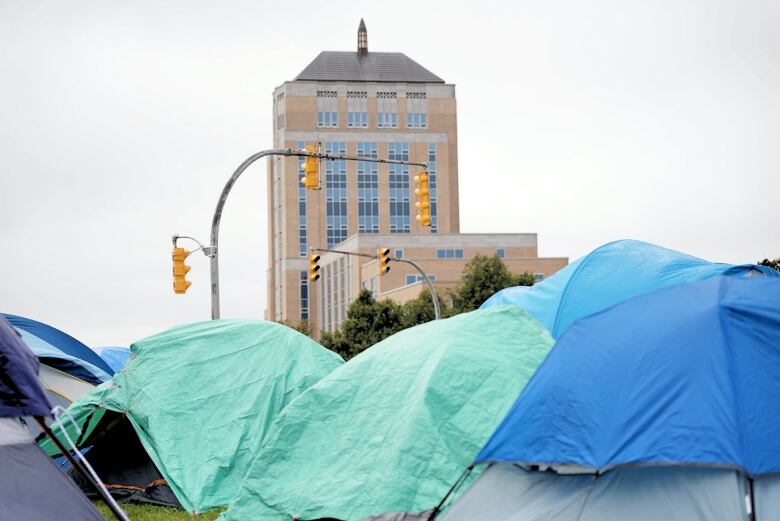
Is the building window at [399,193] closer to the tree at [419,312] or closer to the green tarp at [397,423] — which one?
the tree at [419,312]

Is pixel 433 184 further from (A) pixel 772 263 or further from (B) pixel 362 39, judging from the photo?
(A) pixel 772 263

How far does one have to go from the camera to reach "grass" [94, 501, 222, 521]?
11.8 m

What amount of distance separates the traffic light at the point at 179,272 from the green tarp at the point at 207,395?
8225 mm

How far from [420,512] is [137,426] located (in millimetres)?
4988

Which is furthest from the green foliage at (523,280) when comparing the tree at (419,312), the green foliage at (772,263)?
the green foliage at (772,263)

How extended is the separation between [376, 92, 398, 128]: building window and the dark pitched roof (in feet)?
8.89

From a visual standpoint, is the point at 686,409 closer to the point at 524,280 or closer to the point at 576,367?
the point at 576,367

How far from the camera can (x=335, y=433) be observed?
10398 millimetres

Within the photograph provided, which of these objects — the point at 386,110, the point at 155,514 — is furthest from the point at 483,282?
the point at 386,110

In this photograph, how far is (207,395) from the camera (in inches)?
530

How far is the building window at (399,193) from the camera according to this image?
129 meters

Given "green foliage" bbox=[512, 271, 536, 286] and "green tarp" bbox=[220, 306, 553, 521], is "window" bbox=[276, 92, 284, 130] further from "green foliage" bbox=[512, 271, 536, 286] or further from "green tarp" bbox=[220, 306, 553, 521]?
"green tarp" bbox=[220, 306, 553, 521]

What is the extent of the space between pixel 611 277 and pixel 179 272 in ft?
41.6

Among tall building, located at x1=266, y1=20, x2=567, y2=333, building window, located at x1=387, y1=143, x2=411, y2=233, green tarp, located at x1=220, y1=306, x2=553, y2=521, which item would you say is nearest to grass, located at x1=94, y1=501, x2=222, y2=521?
green tarp, located at x1=220, y1=306, x2=553, y2=521
